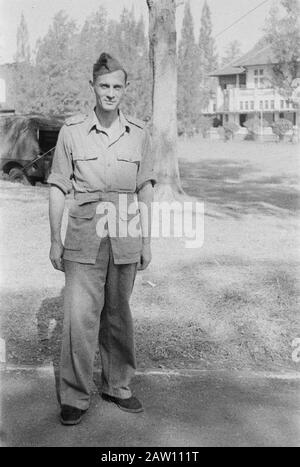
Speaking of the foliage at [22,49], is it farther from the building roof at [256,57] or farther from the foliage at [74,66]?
the building roof at [256,57]

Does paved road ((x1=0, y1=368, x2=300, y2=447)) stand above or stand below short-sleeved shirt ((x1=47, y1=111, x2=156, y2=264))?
below

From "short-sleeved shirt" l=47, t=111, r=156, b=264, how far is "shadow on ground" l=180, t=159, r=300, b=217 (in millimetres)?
7926

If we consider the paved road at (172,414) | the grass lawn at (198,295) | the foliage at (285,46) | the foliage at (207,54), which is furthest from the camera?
the foliage at (207,54)

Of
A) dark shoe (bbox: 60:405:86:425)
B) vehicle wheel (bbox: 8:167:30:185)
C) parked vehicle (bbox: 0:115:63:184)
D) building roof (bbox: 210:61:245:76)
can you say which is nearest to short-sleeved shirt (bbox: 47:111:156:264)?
dark shoe (bbox: 60:405:86:425)

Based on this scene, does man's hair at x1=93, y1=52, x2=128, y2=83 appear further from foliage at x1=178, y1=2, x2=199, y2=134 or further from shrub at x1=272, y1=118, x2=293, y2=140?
foliage at x1=178, y1=2, x2=199, y2=134

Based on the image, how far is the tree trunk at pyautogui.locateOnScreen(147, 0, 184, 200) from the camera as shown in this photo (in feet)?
37.8

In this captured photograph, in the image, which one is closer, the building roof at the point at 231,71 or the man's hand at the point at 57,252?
the man's hand at the point at 57,252

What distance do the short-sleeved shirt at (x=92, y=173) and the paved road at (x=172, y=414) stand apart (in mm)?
872

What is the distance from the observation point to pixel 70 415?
363 centimetres

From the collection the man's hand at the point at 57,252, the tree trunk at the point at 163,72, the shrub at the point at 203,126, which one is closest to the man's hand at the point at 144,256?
the man's hand at the point at 57,252

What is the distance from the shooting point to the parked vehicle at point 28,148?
50.1ft

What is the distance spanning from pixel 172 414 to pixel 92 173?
54.8 inches

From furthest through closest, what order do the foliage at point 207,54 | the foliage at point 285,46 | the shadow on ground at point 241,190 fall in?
the foliage at point 207,54 → the foliage at point 285,46 → the shadow on ground at point 241,190
